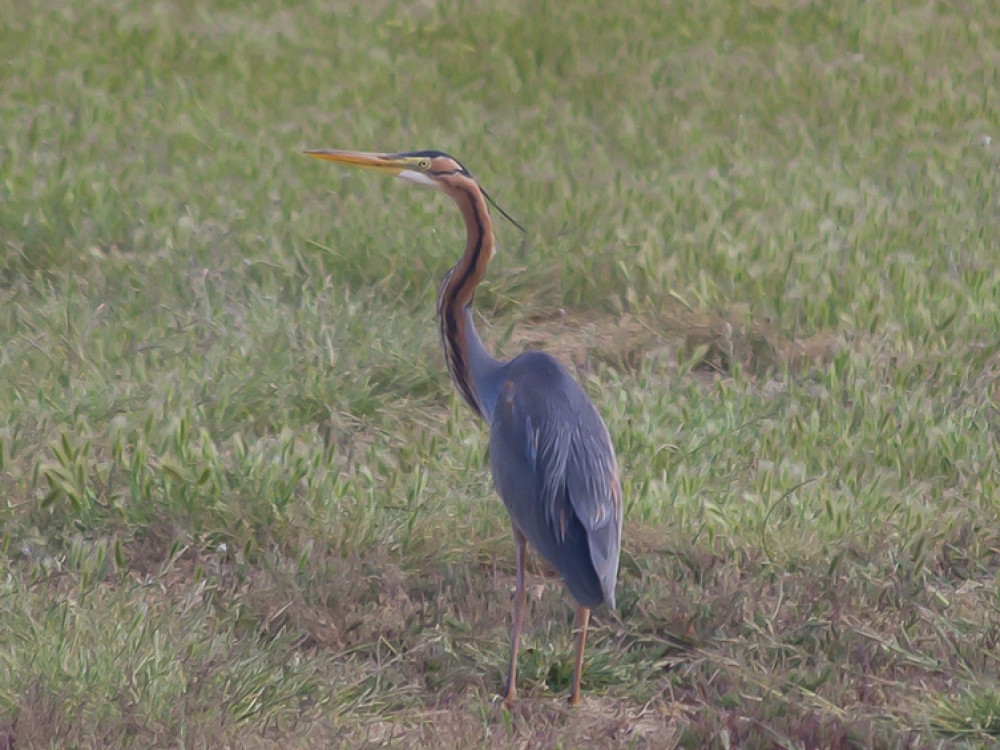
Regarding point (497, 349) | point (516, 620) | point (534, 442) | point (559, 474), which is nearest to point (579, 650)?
point (516, 620)

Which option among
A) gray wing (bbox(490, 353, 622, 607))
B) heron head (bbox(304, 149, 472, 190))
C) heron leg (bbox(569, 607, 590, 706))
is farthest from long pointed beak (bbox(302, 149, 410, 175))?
heron leg (bbox(569, 607, 590, 706))

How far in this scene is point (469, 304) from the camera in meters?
4.59

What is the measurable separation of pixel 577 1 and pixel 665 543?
5.99 meters

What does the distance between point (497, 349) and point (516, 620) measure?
2.05 meters

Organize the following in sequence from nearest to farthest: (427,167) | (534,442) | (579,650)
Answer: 1. (579,650)
2. (534,442)
3. (427,167)

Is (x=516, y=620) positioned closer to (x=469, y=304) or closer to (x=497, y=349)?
(x=469, y=304)

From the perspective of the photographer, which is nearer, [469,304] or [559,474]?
[559,474]

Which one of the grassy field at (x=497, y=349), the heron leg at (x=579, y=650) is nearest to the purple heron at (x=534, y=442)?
the heron leg at (x=579, y=650)

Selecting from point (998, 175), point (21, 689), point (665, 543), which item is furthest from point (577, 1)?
point (21, 689)

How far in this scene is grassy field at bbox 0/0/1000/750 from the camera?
156 inches

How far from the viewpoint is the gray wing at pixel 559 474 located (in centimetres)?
390

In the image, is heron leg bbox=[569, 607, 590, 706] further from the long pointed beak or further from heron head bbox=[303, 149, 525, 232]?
the long pointed beak

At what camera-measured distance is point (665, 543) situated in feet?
15.2

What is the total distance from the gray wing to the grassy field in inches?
15.3
